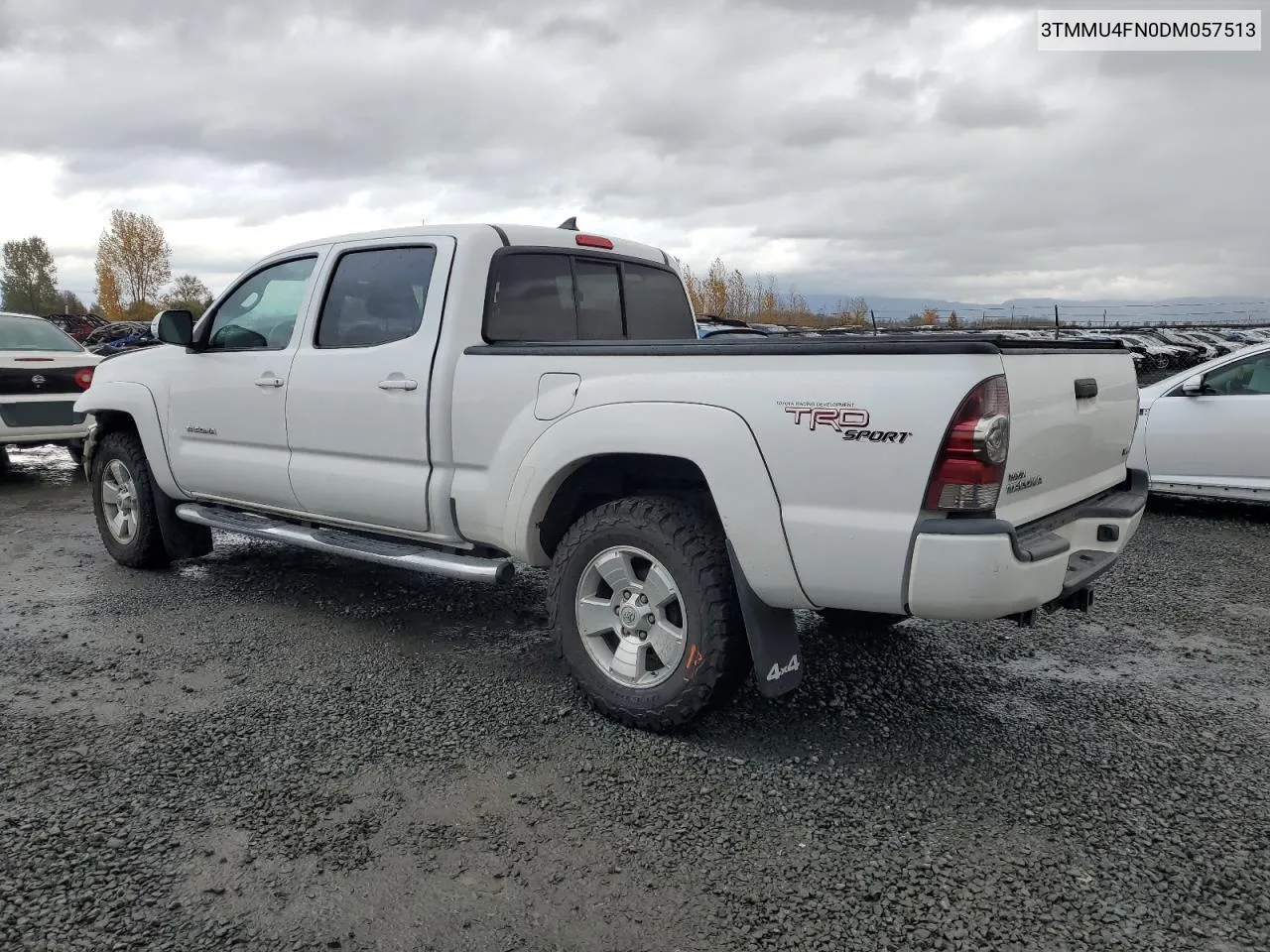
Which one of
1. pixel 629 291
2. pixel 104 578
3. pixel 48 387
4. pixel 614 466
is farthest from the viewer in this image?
pixel 48 387

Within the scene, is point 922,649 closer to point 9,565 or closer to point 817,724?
point 817,724

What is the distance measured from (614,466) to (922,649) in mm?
1878

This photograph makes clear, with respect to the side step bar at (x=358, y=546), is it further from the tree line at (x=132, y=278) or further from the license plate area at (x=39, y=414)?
the tree line at (x=132, y=278)

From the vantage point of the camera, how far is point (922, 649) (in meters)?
4.66

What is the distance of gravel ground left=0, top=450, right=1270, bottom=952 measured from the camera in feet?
8.23

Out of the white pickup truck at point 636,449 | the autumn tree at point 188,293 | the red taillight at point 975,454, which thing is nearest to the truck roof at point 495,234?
the white pickup truck at point 636,449

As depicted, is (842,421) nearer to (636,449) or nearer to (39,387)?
(636,449)

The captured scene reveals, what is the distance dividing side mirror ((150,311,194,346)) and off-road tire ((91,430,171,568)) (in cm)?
95

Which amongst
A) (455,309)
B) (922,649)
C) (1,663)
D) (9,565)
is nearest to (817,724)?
(922,649)

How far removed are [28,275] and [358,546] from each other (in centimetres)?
11410

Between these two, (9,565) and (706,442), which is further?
(9,565)

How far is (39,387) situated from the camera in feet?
30.7

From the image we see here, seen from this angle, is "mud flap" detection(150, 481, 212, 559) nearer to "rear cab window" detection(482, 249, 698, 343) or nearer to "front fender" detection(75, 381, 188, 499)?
"front fender" detection(75, 381, 188, 499)

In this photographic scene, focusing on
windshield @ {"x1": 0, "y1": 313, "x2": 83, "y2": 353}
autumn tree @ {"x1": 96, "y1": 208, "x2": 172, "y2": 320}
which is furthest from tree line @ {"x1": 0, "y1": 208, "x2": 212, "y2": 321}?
windshield @ {"x1": 0, "y1": 313, "x2": 83, "y2": 353}
